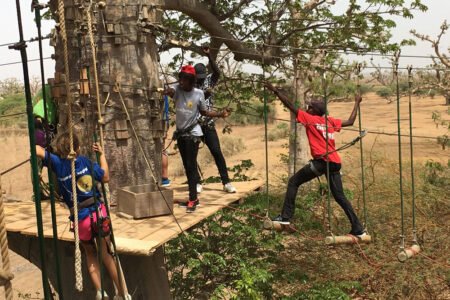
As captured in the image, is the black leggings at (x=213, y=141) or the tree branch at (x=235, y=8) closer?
the black leggings at (x=213, y=141)

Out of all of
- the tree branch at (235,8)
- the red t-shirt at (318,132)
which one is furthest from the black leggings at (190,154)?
the tree branch at (235,8)

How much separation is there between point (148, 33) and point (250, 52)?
191 centimetres

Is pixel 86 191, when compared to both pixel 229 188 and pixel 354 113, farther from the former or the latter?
pixel 354 113

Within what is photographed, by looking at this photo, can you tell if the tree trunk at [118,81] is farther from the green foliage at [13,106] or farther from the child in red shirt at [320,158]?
the green foliage at [13,106]

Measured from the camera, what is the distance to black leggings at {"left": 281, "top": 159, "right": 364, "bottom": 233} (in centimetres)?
445

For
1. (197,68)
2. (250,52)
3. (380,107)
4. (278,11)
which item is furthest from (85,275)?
(380,107)

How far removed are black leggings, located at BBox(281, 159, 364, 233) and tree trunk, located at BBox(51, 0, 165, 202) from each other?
140cm

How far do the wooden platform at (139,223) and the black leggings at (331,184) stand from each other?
2.13 feet

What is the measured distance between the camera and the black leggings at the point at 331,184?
14.6 feet

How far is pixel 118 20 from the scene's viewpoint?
4824mm

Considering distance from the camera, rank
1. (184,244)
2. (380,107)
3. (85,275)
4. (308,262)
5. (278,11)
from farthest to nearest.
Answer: (380,107) < (278,11) < (308,262) < (184,244) < (85,275)

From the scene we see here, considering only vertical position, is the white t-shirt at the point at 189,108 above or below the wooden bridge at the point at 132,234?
above

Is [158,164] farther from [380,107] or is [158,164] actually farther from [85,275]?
[380,107]

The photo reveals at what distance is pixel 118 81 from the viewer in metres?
4.81
